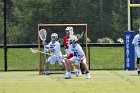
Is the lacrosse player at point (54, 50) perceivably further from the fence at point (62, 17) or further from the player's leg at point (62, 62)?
the fence at point (62, 17)

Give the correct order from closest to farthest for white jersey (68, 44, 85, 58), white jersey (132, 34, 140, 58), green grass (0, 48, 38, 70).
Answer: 1. white jersey (68, 44, 85, 58)
2. white jersey (132, 34, 140, 58)
3. green grass (0, 48, 38, 70)

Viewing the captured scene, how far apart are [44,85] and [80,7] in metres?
7.58

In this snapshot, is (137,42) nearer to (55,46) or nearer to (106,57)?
(55,46)

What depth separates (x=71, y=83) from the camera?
59.1 feet

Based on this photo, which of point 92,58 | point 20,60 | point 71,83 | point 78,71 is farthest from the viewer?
point 92,58

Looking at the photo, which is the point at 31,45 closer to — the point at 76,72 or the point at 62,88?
the point at 76,72

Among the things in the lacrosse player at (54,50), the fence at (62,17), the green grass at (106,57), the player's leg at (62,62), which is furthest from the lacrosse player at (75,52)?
the green grass at (106,57)

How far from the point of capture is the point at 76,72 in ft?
66.9

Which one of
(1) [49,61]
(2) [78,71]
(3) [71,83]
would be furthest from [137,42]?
(3) [71,83]

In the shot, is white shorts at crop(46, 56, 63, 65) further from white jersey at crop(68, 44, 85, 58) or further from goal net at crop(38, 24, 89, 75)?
white jersey at crop(68, 44, 85, 58)

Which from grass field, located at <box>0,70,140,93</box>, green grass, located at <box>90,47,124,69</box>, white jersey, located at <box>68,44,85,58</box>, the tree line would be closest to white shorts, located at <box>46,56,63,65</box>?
grass field, located at <box>0,70,140,93</box>

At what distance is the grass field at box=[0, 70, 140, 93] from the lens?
16047 mm

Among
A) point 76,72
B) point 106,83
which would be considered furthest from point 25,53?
point 106,83

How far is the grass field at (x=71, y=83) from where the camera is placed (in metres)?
16.0
